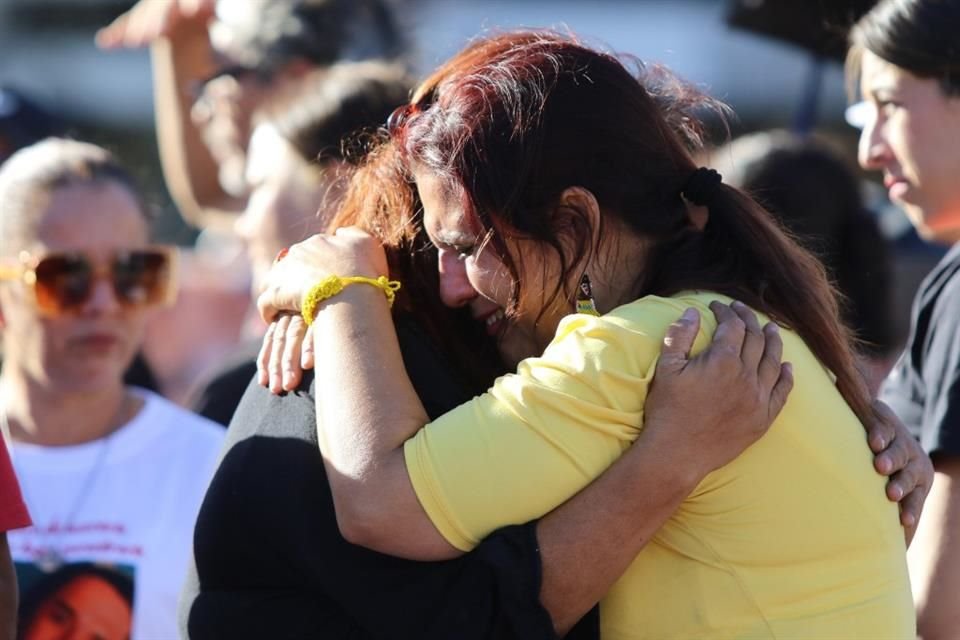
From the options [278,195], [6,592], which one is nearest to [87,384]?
[278,195]

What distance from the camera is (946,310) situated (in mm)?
2562

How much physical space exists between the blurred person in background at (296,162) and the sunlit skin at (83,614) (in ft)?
1.87

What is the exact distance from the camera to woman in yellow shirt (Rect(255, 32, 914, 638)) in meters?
1.80

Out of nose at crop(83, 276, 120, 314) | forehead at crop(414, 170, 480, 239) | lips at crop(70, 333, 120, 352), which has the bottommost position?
lips at crop(70, 333, 120, 352)

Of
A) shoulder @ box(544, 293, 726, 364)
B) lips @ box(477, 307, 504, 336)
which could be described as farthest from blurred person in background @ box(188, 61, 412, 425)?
shoulder @ box(544, 293, 726, 364)

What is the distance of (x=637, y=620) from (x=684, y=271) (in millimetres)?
496

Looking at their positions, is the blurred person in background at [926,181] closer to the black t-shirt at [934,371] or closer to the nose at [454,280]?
the black t-shirt at [934,371]

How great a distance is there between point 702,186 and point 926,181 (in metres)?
1.02

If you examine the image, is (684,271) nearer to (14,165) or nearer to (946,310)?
(946,310)

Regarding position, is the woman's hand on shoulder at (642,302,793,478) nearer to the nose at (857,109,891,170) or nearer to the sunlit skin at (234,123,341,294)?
the nose at (857,109,891,170)

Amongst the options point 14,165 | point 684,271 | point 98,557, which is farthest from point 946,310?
point 14,165

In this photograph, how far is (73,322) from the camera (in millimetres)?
3264

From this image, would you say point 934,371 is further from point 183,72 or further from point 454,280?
point 183,72

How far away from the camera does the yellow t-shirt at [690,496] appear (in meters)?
1.79
